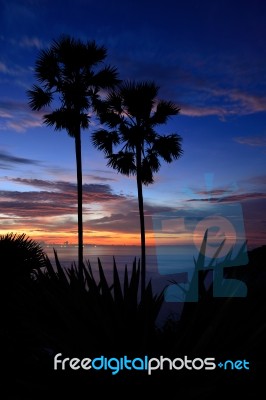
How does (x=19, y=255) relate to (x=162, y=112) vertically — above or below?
below

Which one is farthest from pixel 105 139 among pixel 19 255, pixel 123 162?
pixel 19 255

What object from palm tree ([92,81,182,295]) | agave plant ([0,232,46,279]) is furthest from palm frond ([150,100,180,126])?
agave plant ([0,232,46,279])

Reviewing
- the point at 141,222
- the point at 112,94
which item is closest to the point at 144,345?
the point at 141,222

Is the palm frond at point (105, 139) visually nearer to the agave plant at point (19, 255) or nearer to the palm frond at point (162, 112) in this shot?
the palm frond at point (162, 112)

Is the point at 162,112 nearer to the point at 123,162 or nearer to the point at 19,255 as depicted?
the point at 123,162

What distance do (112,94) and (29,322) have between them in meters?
18.3

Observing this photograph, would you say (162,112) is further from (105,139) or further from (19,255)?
(19,255)

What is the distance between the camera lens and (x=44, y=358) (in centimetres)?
298

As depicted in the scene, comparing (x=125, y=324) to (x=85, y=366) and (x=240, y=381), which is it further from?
(x=240, y=381)

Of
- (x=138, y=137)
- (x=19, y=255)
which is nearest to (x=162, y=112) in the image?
(x=138, y=137)

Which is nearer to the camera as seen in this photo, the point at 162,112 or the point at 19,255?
the point at 19,255

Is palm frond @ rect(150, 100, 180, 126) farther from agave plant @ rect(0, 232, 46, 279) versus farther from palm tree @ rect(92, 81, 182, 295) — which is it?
agave plant @ rect(0, 232, 46, 279)

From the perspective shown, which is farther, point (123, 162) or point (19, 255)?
point (123, 162)

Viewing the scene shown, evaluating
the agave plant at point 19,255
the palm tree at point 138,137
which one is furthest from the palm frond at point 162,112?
the agave plant at point 19,255
